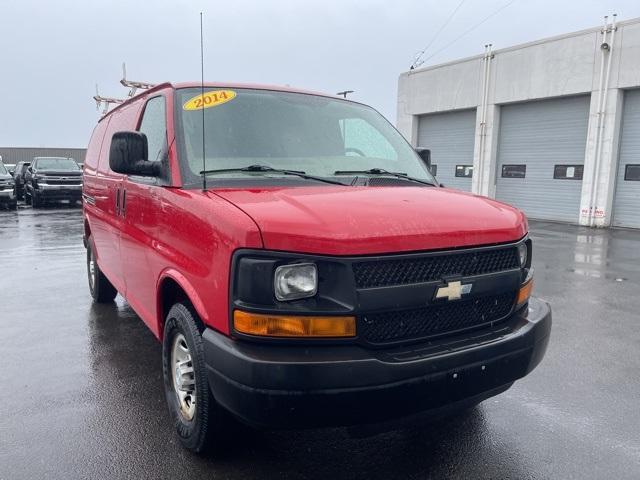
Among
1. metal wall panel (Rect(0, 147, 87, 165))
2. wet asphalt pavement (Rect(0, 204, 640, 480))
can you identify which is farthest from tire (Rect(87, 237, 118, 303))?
metal wall panel (Rect(0, 147, 87, 165))

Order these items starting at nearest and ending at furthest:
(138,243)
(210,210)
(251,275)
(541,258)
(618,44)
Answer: (251,275), (210,210), (138,243), (541,258), (618,44)

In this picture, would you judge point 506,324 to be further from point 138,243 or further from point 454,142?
point 454,142

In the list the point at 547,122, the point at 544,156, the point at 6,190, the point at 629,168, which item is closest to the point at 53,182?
the point at 6,190

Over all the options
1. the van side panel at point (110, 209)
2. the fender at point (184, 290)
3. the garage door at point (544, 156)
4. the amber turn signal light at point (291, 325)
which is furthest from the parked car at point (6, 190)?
the amber turn signal light at point (291, 325)

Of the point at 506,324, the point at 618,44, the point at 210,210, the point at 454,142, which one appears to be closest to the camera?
the point at 210,210

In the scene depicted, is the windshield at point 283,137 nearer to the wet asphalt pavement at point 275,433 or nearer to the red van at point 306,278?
the red van at point 306,278

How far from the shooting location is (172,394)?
3.08 meters

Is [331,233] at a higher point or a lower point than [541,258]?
higher

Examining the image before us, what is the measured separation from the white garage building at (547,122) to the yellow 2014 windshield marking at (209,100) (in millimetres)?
15665

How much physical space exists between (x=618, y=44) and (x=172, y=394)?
17.1 meters

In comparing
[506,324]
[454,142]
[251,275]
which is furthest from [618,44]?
[251,275]

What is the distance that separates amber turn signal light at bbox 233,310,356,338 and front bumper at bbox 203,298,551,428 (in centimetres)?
6

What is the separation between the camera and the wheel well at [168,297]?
290 cm

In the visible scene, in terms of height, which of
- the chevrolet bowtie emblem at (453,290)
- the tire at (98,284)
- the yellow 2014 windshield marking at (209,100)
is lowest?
the tire at (98,284)
